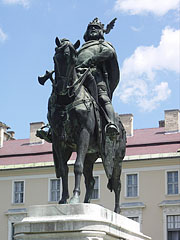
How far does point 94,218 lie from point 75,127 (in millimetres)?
1703

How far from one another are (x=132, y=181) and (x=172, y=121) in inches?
247

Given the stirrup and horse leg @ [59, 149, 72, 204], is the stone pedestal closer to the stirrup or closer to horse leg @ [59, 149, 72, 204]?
horse leg @ [59, 149, 72, 204]

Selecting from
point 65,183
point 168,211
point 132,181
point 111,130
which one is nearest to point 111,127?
point 111,130

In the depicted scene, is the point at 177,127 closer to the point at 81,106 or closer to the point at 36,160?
the point at 36,160

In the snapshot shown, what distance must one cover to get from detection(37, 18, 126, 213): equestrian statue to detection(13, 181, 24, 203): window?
118 feet

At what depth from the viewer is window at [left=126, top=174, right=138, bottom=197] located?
4453 centimetres

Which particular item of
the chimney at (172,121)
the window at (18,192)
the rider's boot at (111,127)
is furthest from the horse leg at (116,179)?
the chimney at (172,121)

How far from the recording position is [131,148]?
46.3 metres

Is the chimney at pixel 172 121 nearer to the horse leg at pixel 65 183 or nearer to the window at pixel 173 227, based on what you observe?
the window at pixel 173 227

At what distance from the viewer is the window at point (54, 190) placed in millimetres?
45969

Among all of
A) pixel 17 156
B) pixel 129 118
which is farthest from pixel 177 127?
pixel 17 156

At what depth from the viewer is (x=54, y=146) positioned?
10586mm

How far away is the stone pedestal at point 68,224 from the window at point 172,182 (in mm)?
34391

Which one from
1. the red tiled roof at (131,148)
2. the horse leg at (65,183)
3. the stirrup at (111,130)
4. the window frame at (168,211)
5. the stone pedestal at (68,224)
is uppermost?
the red tiled roof at (131,148)
